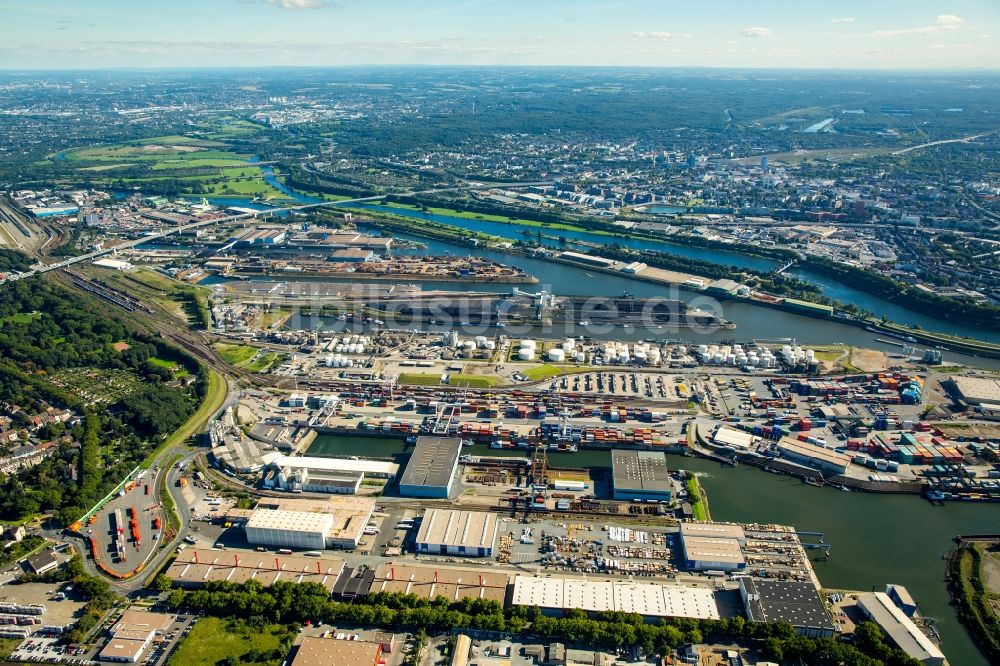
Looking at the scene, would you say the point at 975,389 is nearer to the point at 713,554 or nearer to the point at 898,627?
the point at 898,627

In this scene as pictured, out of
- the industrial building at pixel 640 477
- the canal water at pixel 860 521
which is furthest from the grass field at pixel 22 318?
the industrial building at pixel 640 477

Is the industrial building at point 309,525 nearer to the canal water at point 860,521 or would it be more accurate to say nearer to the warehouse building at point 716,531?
the canal water at point 860,521

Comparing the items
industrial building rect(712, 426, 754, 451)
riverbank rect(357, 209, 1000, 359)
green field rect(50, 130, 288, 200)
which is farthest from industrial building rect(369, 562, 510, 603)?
green field rect(50, 130, 288, 200)

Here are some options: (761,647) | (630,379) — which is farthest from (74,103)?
(761,647)

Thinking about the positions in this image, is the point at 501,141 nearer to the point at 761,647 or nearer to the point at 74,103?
the point at 761,647

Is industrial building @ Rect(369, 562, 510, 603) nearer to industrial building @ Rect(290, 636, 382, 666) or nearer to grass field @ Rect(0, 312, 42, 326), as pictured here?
industrial building @ Rect(290, 636, 382, 666)

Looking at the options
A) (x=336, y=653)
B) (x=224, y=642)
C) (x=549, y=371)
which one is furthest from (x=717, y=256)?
(x=224, y=642)
